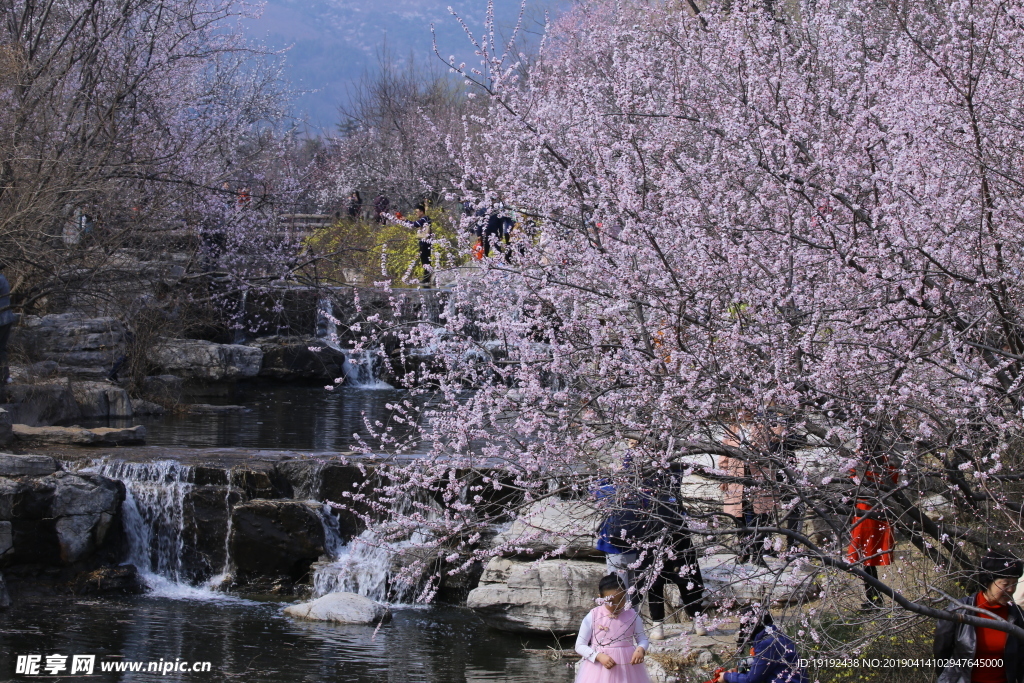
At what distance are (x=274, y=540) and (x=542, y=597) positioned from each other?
3.23 metres

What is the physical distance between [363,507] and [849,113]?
6343 mm

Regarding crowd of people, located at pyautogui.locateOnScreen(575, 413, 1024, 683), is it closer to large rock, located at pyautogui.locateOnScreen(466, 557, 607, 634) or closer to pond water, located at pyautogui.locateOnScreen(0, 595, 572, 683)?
pond water, located at pyautogui.locateOnScreen(0, 595, 572, 683)

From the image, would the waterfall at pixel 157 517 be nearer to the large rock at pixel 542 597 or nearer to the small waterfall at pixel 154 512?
the small waterfall at pixel 154 512

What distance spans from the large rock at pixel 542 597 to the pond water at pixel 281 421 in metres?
2.91

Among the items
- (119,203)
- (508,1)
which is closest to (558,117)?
(119,203)

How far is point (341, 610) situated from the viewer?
8.30m

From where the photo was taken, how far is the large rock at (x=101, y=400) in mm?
13898

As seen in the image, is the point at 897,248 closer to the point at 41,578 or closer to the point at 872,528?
the point at 872,528

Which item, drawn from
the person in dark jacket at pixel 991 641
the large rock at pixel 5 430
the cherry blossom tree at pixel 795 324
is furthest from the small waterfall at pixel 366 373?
the person in dark jacket at pixel 991 641

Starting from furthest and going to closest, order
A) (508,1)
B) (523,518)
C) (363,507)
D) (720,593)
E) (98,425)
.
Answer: (508,1) < (98,425) < (363,507) < (523,518) < (720,593)

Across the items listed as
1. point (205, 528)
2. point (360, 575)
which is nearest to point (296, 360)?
point (205, 528)

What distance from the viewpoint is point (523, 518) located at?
17.2 ft

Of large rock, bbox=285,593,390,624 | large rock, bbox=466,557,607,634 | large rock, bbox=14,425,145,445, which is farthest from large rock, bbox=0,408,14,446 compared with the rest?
large rock, bbox=466,557,607,634

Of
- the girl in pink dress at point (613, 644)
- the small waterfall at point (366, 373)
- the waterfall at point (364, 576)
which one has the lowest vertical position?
the waterfall at point (364, 576)
